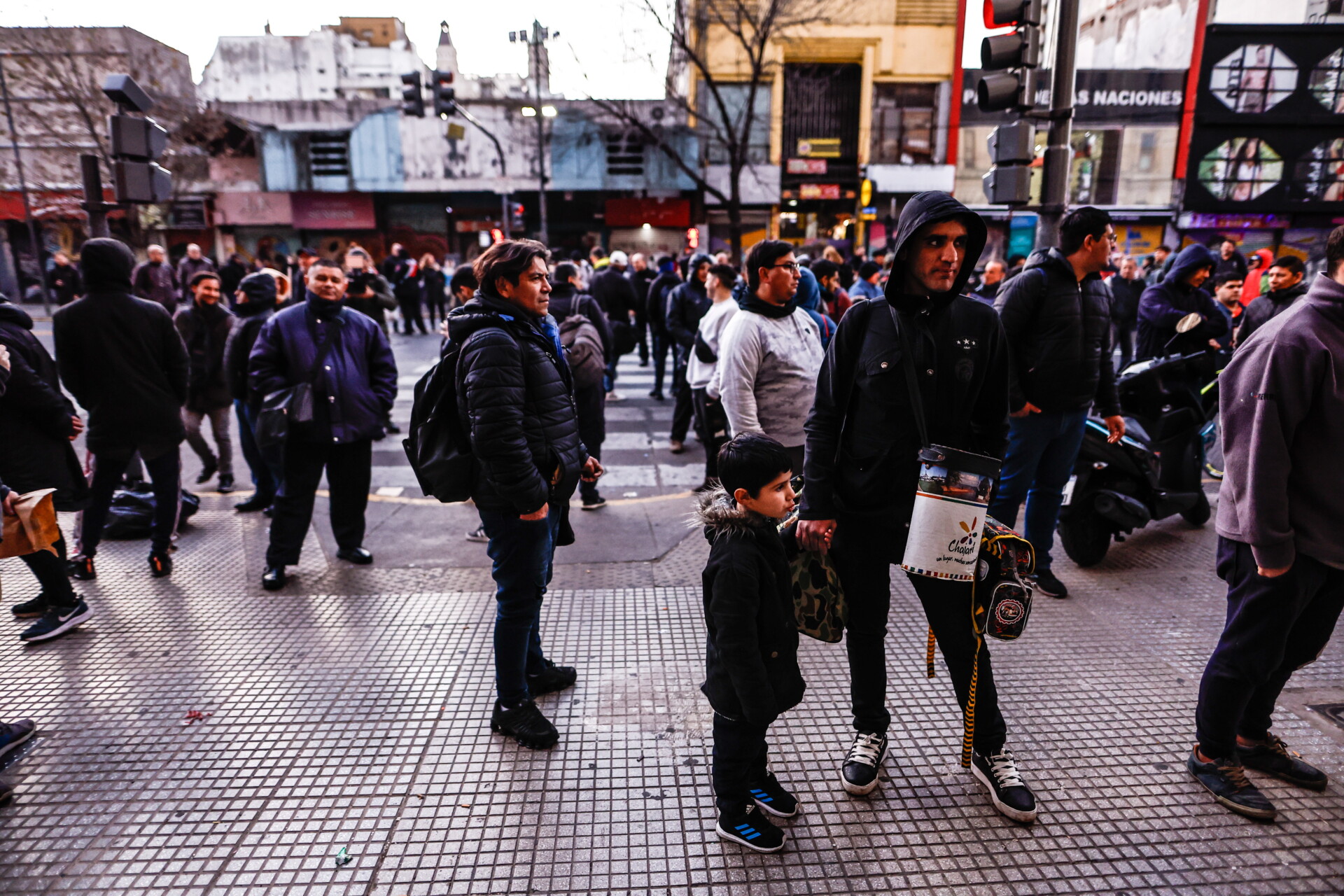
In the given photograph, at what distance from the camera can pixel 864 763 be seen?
9.70 feet

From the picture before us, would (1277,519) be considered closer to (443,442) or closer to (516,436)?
(516,436)

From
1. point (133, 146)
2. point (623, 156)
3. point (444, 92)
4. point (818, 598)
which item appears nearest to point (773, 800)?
point (818, 598)

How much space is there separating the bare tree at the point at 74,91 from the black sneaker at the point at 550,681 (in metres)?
24.8

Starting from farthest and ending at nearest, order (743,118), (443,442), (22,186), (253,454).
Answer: (743,118) < (22,186) < (253,454) < (443,442)

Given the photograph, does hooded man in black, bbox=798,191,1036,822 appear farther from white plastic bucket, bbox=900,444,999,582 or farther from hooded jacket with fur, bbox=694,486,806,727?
hooded jacket with fur, bbox=694,486,806,727

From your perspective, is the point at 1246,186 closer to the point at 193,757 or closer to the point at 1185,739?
the point at 1185,739

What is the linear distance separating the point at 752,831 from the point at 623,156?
2791 cm

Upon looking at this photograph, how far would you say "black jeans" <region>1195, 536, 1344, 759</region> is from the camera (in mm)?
2721

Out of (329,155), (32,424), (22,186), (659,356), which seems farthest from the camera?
(329,155)

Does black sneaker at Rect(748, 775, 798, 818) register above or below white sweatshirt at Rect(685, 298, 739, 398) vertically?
below

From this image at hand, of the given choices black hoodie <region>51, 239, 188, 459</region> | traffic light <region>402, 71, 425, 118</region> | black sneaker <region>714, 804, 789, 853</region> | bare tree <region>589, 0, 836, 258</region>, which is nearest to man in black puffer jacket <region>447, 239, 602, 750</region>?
black sneaker <region>714, 804, 789, 853</region>

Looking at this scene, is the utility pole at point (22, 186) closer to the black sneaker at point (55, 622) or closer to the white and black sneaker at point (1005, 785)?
the black sneaker at point (55, 622)

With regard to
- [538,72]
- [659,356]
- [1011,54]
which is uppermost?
[538,72]

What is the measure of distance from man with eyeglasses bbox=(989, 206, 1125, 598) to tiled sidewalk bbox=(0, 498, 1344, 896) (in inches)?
33.7
